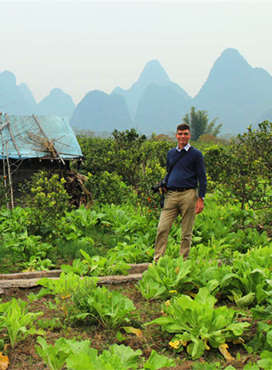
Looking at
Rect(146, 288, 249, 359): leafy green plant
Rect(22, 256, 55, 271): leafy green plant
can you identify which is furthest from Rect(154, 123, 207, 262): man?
Rect(146, 288, 249, 359): leafy green plant

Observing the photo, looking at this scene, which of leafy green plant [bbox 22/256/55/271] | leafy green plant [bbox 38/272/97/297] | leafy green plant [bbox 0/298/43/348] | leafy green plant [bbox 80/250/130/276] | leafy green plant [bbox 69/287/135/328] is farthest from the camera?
leafy green plant [bbox 22/256/55/271]

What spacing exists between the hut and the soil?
835cm

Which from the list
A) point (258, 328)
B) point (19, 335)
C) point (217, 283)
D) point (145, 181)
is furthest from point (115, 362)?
point (145, 181)

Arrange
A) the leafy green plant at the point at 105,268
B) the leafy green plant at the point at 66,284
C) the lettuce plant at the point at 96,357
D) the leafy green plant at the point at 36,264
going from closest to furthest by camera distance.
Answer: the lettuce plant at the point at 96,357, the leafy green plant at the point at 66,284, the leafy green plant at the point at 105,268, the leafy green plant at the point at 36,264

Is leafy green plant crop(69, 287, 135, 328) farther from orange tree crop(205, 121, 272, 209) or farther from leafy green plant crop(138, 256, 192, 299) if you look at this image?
orange tree crop(205, 121, 272, 209)

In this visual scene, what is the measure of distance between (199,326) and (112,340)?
0.74 metres

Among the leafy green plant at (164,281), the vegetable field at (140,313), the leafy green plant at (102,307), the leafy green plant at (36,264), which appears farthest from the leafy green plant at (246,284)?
the leafy green plant at (36,264)

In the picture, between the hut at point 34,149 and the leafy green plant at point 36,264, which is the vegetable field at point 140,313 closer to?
the leafy green plant at point 36,264

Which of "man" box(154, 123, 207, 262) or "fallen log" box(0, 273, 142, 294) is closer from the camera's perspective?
"fallen log" box(0, 273, 142, 294)

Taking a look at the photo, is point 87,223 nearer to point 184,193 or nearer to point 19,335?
point 184,193

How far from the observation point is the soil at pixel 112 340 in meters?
2.71

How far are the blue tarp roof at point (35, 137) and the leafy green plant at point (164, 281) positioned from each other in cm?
822

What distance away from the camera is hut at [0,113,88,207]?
11680 millimetres

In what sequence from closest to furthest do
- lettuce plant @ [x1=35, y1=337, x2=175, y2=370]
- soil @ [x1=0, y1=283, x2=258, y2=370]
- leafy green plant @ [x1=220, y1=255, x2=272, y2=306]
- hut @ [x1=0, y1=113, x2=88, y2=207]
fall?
lettuce plant @ [x1=35, y1=337, x2=175, y2=370] < soil @ [x1=0, y1=283, x2=258, y2=370] < leafy green plant @ [x1=220, y1=255, x2=272, y2=306] < hut @ [x1=0, y1=113, x2=88, y2=207]
